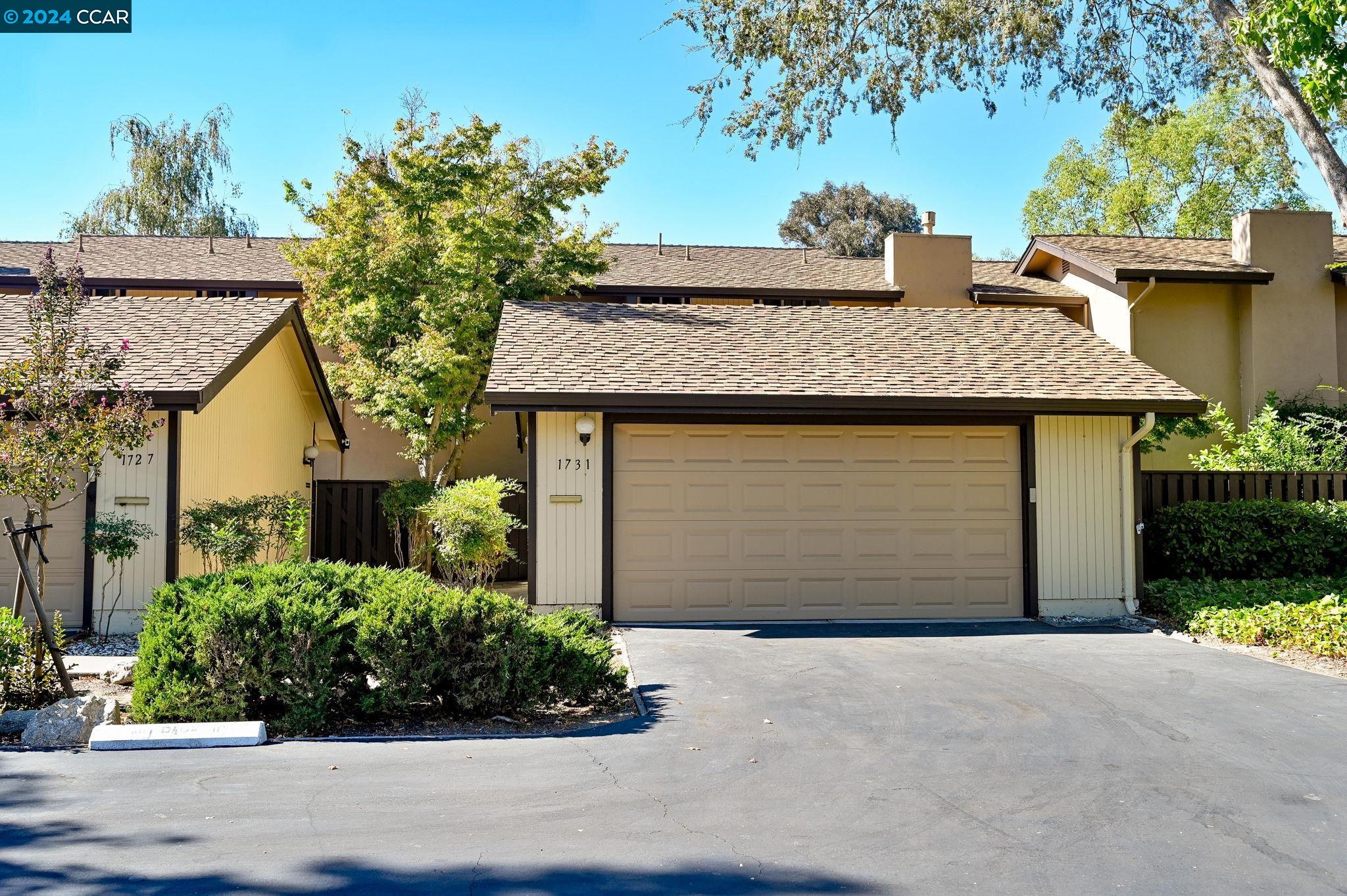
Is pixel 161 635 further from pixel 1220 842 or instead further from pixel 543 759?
pixel 1220 842

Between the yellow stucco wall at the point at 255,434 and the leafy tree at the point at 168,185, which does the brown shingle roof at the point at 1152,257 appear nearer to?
the yellow stucco wall at the point at 255,434

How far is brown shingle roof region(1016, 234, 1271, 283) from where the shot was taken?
19.0m

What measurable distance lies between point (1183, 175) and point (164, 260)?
99.0 ft

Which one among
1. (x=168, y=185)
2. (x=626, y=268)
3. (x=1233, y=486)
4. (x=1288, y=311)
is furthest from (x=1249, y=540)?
(x=168, y=185)

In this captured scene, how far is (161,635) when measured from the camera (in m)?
6.96

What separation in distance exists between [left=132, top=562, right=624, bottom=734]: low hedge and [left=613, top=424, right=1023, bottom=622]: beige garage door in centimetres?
433

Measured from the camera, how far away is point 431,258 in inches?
660

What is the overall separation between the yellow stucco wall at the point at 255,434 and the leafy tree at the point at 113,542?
572 mm

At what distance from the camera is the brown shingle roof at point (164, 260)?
1898cm

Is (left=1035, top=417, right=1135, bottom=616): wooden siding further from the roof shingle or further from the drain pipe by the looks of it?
the roof shingle

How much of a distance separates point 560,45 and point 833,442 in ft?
30.6

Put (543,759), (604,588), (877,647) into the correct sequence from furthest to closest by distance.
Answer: (604,588)
(877,647)
(543,759)

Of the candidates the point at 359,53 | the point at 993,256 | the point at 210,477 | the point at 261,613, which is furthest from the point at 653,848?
the point at 993,256

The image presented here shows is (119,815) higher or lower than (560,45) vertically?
lower
